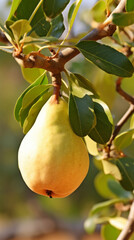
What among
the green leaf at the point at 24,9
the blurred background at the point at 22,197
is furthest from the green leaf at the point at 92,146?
the blurred background at the point at 22,197

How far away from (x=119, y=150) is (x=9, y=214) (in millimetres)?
4008

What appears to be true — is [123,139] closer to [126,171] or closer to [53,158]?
[126,171]

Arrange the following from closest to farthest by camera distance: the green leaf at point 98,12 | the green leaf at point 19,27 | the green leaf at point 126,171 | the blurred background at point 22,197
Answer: the green leaf at point 19,27 → the green leaf at point 126,171 → the green leaf at point 98,12 → the blurred background at point 22,197

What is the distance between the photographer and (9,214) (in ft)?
15.5

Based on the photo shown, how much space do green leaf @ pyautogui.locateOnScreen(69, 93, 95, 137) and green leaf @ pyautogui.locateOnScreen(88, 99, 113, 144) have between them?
0.07ft

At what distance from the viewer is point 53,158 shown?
60 centimetres

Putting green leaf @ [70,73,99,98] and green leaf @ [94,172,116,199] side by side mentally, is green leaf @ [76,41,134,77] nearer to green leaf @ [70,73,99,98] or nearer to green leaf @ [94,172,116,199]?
green leaf @ [70,73,99,98]

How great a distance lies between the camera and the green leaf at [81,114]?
2.05 feet

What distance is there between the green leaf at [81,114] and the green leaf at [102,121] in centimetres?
2

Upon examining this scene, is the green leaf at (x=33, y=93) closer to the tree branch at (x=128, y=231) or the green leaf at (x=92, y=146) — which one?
the green leaf at (x=92, y=146)

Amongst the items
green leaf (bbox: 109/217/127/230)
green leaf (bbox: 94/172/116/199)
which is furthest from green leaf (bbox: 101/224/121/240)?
green leaf (bbox: 94/172/116/199)

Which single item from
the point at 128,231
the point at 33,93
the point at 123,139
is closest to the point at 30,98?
the point at 33,93

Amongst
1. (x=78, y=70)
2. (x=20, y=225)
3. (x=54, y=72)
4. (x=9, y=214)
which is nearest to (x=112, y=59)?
(x=54, y=72)

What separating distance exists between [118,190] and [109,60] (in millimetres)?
621
